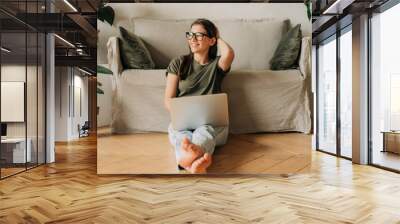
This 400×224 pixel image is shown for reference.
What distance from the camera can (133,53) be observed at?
4.67 meters

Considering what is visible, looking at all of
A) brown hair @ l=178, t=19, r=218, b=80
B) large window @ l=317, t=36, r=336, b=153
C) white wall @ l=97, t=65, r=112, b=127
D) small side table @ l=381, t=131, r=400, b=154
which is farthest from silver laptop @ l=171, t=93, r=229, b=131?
large window @ l=317, t=36, r=336, b=153

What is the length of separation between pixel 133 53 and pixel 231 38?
1.23 m

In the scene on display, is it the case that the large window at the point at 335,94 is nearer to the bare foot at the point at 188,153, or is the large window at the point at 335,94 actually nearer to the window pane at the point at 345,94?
the window pane at the point at 345,94

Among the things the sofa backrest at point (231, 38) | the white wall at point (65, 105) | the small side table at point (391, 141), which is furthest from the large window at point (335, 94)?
the white wall at point (65, 105)

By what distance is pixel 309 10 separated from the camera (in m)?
4.78

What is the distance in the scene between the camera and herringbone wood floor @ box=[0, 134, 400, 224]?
309 centimetres

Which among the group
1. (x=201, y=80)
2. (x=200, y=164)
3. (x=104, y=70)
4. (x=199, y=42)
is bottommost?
(x=200, y=164)

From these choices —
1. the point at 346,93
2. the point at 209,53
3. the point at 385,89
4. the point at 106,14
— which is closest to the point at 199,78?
the point at 209,53

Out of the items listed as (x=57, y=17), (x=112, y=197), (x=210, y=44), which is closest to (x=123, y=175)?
(x=112, y=197)

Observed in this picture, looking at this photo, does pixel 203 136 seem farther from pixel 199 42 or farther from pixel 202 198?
pixel 199 42

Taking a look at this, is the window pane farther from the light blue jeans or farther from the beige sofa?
the light blue jeans

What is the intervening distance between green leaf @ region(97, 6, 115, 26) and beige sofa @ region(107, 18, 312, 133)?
259 mm

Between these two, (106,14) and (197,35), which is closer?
(197,35)

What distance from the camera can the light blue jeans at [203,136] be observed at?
444cm
